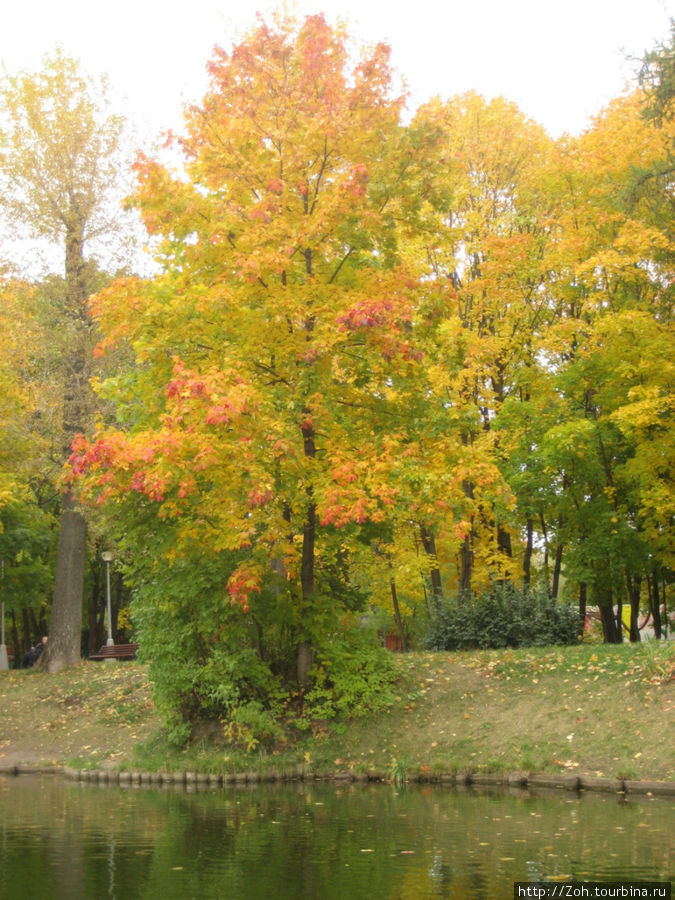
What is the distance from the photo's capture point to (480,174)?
91.3 ft

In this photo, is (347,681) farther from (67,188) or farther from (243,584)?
(67,188)

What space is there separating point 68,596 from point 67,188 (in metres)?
10.1

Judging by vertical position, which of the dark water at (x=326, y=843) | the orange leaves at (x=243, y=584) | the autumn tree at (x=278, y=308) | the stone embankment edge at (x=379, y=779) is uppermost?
the autumn tree at (x=278, y=308)

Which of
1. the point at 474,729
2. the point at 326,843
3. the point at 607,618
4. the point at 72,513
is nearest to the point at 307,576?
the point at 474,729

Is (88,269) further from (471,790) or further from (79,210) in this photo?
(471,790)

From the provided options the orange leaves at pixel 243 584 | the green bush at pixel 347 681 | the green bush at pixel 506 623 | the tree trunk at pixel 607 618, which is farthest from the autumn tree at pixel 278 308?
the tree trunk at pixel 607 618

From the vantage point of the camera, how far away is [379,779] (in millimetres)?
15000

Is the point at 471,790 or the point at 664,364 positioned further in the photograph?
the point at 664,364

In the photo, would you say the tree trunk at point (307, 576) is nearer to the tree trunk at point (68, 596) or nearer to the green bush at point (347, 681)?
the green bush at point (347, 681)

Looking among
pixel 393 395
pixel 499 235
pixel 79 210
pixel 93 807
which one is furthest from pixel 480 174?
pixel 93 807

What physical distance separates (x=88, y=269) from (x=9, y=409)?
13.4 feet

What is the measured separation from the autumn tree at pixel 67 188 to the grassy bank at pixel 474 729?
589 cm

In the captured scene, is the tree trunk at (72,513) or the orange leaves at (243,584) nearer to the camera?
the orange leaves at (243,584)

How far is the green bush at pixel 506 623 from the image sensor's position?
→ 20953 millimetres
